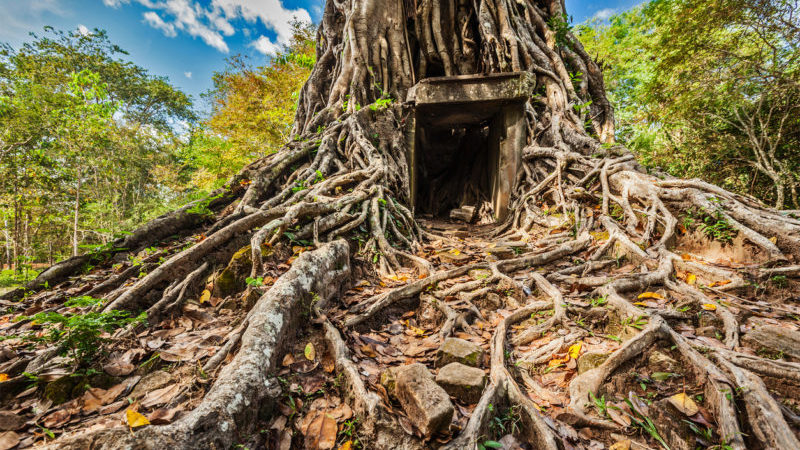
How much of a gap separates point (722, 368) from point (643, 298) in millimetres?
863

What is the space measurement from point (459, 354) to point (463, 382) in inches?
9.9

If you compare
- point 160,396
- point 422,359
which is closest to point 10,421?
point 160,396

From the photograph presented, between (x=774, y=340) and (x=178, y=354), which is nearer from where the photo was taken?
(x=774, y=340)

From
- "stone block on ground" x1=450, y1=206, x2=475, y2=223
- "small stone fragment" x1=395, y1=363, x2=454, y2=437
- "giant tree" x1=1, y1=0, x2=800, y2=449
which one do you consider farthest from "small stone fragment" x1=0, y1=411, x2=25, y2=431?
"stone block on ground" x1=450, y1=206, x2=475, y2=223

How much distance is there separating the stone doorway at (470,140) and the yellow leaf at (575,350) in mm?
3635

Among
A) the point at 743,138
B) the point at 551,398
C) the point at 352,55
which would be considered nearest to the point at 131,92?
the point at 352,55

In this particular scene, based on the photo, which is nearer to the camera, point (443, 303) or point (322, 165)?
point (443, 303)

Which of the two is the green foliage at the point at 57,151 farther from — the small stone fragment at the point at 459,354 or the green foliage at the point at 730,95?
the green foliage at the point at 730,95

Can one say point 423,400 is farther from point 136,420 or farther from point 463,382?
point 136,420

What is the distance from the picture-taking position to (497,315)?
2.38 m

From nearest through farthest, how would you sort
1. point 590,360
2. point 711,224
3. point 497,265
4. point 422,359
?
point 590,360 < point 422,359 < point 711,224 < point 497,265

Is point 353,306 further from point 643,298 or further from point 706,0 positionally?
point 706,0

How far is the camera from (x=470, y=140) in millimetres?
7523

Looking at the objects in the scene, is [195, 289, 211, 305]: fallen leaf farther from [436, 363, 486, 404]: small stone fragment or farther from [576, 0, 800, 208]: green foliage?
[576, 0, 800, 208]: green foliage
